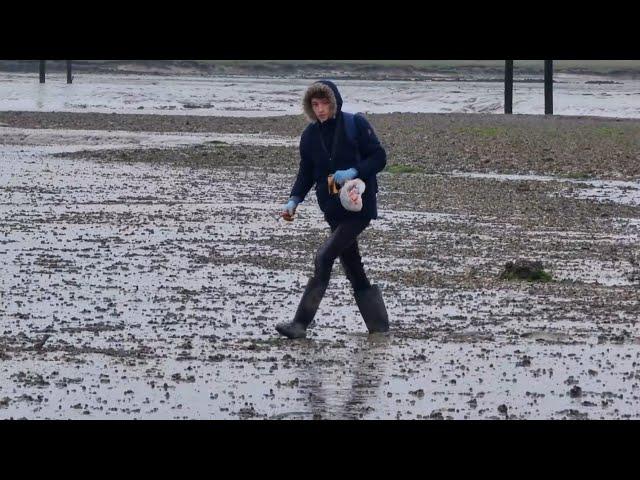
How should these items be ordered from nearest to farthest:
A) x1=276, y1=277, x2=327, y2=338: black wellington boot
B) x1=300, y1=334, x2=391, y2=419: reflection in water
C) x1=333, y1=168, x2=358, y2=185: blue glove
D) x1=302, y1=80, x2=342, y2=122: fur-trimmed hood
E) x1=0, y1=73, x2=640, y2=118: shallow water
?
x1=300, y1=334, x2=391, y2=419: reflection in water < x1=302, y1=80, x2=342, y2=122: fur-trimmed hood < x1=333, y1=168, x2=358, y2=185: blue glove < x1=276, y1=277, x2=327, y2=338: black wellington boot < x1=0, y1=73, x2=640, y2=118: shallow water

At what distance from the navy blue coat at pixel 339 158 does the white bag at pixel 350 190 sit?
5 cm

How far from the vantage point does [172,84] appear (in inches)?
2645

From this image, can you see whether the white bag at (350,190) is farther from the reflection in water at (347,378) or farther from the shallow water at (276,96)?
the shallow water at (276,96)

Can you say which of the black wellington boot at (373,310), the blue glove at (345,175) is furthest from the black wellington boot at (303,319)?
the blue glove at (345,175)

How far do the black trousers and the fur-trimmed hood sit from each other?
0.73 meters

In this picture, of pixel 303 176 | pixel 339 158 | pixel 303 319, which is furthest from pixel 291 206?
pixel 303 319

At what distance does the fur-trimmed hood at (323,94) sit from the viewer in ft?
30.3

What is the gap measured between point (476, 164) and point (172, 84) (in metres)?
42.7

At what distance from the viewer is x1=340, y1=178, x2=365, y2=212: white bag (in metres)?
9.38

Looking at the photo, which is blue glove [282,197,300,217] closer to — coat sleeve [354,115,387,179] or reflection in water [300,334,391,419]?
coat sleeve [354,115,387,179]

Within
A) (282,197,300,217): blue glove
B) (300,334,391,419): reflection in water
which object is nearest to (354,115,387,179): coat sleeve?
(282,197,300,217): blue glove

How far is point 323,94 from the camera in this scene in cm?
925

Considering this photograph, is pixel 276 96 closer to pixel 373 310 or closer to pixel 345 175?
pixel 373 310
